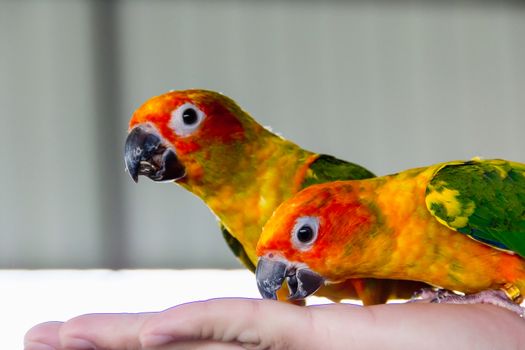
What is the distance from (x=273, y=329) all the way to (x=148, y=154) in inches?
21.8

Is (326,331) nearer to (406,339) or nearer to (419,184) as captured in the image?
(406,339)

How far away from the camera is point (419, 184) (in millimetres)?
1090

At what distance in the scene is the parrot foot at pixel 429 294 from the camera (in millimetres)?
1073

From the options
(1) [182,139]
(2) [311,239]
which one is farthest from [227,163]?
(2) [311,239]

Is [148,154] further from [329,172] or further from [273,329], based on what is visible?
[273,329]

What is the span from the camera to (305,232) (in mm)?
1005

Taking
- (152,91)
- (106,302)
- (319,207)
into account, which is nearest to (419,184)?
(319,207)

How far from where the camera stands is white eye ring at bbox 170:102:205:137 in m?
1.15

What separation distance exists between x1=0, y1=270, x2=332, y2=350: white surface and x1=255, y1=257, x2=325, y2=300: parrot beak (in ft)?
8.15

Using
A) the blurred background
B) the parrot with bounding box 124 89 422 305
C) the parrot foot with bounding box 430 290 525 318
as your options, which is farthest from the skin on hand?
the blurred background

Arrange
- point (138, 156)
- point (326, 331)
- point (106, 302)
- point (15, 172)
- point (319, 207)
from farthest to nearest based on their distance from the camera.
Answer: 1. point (15, 172)
2. point (106, 302)
3. point (138, 156)
4. point (319, 207)
5. point (326, 331)

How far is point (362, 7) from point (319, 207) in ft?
10.6

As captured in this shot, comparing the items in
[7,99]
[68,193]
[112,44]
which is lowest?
[68,193]

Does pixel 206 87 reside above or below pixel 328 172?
below
